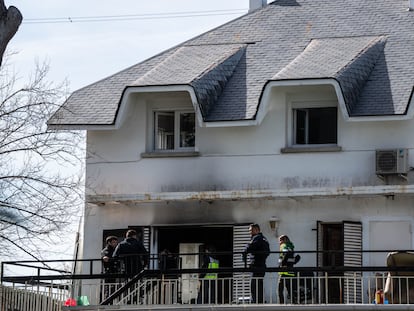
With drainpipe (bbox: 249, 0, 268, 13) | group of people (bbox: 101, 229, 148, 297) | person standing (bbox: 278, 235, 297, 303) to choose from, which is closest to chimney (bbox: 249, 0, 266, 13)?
drainpipe (bbox: 249, 0, 268, 13)

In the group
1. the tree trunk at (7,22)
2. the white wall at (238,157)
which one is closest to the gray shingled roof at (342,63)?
the white wall at (238,157)

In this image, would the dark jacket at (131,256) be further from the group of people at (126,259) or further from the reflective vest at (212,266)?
the reflective vest at (212,266)

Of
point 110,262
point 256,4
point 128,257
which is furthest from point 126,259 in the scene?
point 256,4

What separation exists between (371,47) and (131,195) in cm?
649

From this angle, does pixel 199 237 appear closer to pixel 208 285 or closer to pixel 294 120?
pixel 208 285

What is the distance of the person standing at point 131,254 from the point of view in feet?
149

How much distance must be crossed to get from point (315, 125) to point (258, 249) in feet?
14.0

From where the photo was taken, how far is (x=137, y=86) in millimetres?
47812

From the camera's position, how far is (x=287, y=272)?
44375 mm

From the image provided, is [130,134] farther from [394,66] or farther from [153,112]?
[394,66]

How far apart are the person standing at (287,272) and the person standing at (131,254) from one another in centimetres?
298

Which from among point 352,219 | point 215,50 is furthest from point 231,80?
point 352,219

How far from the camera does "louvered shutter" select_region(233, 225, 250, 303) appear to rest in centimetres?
4531

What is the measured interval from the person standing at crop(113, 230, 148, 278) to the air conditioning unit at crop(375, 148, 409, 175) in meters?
5.49
